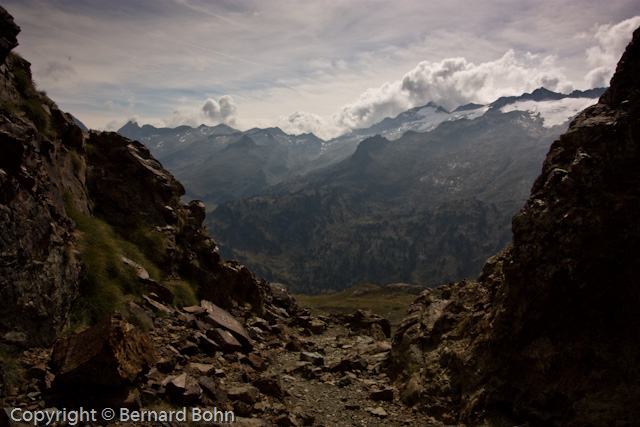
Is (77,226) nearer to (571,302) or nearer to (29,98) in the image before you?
(29,98)

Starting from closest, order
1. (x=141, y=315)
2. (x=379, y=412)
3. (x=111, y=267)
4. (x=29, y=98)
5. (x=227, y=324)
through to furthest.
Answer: (x=379, y=412)
(x=141, y=315)
(x=111, y=267)
(x=29, y=98)
(x=227, y=324)

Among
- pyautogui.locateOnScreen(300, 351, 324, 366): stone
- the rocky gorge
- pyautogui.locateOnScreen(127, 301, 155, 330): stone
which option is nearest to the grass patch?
the rocky gorge

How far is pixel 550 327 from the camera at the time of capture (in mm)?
16594

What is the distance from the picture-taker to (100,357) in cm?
1298

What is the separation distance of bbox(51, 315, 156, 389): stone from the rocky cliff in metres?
2.12

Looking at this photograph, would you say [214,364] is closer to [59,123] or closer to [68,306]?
[68,306]

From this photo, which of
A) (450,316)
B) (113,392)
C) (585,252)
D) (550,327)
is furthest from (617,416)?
(113,392)

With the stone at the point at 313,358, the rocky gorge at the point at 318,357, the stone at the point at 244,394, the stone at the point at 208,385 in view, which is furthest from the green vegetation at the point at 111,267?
the stone at the point at 313,358

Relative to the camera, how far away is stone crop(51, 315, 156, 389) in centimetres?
1270

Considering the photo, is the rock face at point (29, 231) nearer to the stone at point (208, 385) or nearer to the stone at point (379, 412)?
the stone at point (208, 385)

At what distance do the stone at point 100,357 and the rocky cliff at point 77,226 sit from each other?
2121 millimetres

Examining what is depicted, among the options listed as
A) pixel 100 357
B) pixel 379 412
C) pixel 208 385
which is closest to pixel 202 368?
pixel 208 385

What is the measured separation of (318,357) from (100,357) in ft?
55.3

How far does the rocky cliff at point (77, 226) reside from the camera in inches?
596
